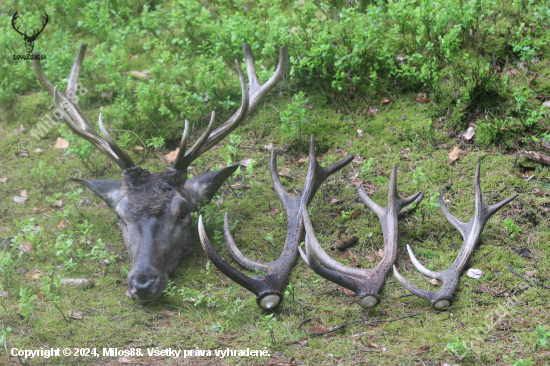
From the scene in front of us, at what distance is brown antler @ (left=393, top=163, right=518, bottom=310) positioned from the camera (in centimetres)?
400

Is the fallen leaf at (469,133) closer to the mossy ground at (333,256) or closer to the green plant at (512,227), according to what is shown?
the mossy ground at (333,256)

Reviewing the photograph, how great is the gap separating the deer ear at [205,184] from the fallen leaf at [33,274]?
5.49ft

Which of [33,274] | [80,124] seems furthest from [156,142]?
[33,274]

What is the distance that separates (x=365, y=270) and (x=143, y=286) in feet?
6.38

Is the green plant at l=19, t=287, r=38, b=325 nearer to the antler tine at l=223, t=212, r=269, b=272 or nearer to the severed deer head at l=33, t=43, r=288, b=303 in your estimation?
the severed deer head at l=33, t=43, r=288, b=303

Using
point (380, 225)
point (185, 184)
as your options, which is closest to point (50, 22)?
point (185, 184)

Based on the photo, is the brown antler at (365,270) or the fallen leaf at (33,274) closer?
the brown antler at (365,270)

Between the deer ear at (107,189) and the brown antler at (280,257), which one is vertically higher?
the deer ear at (107,189)

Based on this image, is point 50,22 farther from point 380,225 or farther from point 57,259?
point 380,225

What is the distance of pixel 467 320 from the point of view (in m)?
3.86

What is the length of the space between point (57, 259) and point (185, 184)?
1530 mm

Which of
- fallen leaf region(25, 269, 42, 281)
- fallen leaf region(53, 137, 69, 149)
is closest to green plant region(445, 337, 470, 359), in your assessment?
fallen leaf region(25, 269, 42, 281)

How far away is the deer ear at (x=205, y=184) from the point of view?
17.2 ft

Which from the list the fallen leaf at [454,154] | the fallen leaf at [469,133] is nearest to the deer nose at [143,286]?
the fallen leaf at [454,154]
